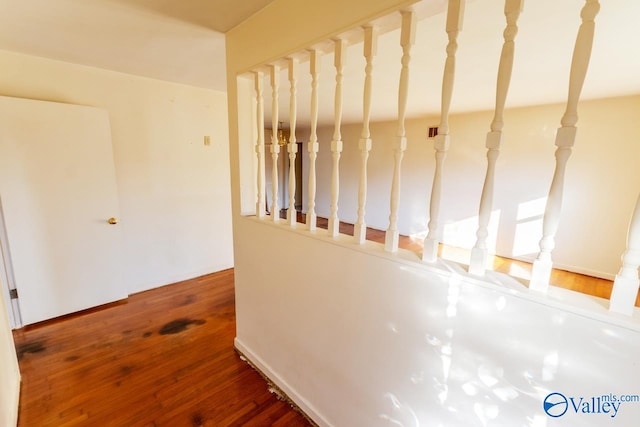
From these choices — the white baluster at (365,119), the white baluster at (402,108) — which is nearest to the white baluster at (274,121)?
the white baluster at (365,119)

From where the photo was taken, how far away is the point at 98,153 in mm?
2504

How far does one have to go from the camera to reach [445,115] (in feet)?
3.20

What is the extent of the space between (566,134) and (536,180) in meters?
4.02

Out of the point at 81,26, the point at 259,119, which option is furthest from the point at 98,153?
the point at 259,119

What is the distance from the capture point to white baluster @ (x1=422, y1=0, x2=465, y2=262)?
2.98ft

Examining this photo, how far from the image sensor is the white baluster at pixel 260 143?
5.70ft

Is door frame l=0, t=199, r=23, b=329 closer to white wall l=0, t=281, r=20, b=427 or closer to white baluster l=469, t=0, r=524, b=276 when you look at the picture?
white wall l=0, t=281, r=20, b=427

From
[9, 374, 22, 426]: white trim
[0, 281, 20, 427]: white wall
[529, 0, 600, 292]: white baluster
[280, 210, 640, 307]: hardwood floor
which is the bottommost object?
[280, 210, 640, 307]: hardwood floor

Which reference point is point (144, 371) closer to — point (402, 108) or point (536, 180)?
point (402, 108)

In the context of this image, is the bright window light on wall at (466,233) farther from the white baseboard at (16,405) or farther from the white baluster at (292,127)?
the white baseboard at (16,405)

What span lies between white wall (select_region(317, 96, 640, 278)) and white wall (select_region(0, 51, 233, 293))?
11.6 ft

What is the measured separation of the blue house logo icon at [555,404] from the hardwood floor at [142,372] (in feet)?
4.02

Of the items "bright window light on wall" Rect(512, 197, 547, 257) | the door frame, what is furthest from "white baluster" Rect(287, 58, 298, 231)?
"bright window light on wall" Rect(512, 197, 547, 257)

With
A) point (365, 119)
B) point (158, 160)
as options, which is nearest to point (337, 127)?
point (365, 119)
